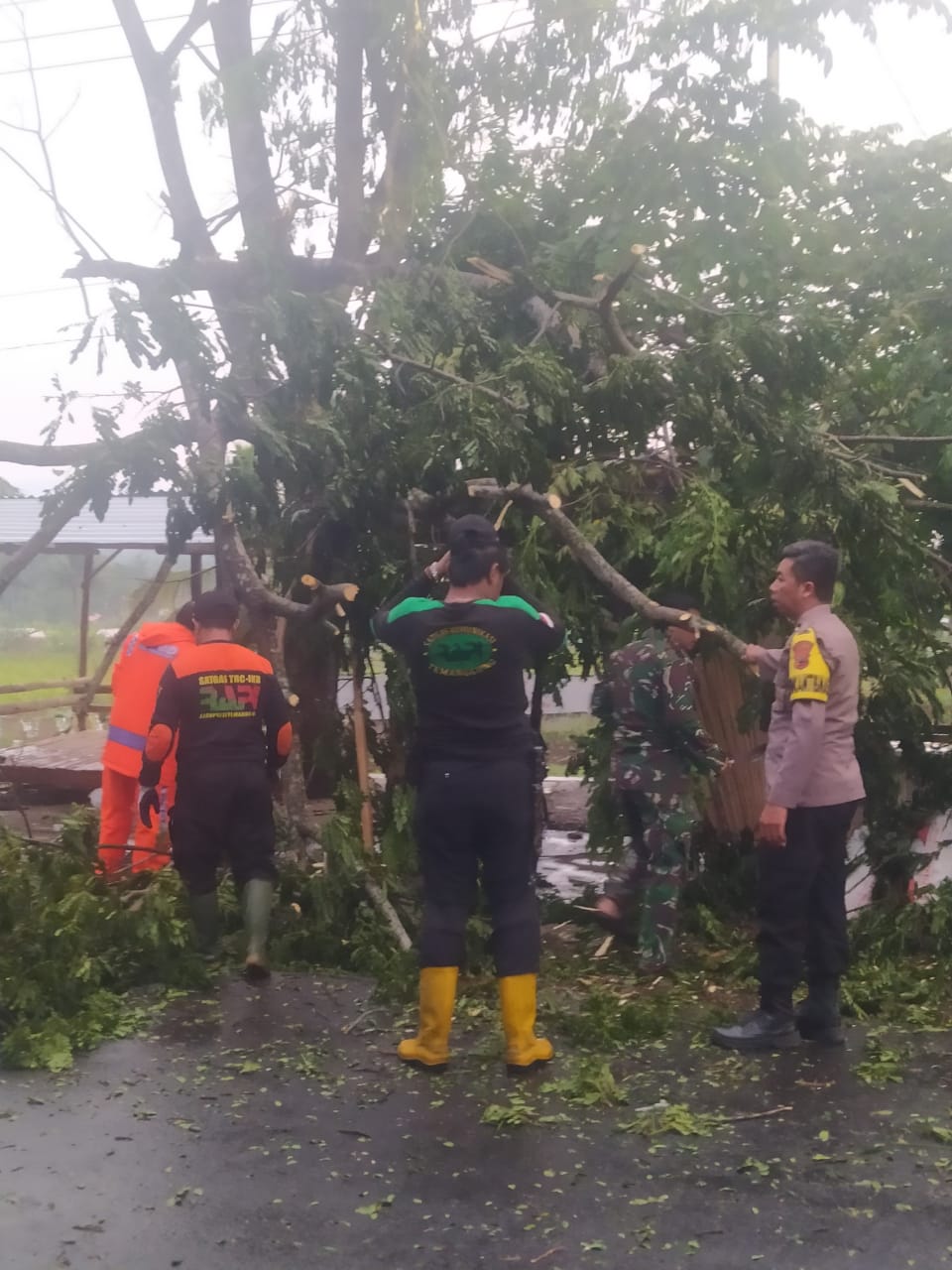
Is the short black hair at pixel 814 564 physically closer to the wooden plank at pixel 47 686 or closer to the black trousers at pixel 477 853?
the black trousers at pixel 477 853

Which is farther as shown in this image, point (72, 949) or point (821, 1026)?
point (72, 949)

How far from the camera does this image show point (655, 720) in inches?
241

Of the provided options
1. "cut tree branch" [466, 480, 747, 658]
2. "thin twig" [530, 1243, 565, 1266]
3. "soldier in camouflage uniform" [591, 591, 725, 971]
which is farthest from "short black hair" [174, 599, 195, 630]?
"thin twig" [530, 1243, 565, 1266]

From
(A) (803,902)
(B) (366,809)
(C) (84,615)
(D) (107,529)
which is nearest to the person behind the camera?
(A) (803,902)

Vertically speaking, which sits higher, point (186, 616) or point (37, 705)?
point (186, 616)

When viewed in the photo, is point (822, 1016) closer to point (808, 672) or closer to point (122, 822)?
point (808, 672)

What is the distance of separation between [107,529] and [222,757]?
801cm

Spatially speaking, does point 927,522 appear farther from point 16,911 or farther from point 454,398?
point 16,911

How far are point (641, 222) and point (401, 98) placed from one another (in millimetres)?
1874

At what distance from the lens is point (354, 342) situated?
20.7ft

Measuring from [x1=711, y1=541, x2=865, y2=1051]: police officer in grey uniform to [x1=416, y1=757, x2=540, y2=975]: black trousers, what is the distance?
92 centimetres

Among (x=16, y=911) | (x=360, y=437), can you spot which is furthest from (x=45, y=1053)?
(x=360, y=437)

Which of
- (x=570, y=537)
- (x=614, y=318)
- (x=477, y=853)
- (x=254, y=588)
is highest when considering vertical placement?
(x=614, y=318)

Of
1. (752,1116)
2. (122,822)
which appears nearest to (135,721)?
(122,822)
